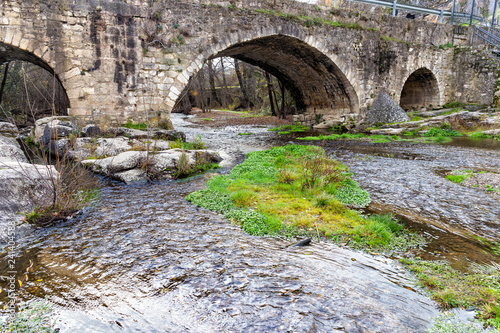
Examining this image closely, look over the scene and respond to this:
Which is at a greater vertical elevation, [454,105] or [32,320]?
[454,105]

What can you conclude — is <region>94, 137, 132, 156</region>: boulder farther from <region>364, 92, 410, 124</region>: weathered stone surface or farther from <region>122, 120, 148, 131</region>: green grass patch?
<region>364, 92, 410, 124</region>: weathered stone surface

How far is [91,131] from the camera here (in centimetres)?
964

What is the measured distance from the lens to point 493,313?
2500 mm

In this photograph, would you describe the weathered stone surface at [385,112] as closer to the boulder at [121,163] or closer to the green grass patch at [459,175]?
the green grass patch at [459,175]

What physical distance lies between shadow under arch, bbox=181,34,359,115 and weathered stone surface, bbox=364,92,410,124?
0.87m

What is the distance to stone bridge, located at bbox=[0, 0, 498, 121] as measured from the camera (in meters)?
10.1

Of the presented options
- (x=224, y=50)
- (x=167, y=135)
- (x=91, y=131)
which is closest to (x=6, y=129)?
(x=91, y=131)

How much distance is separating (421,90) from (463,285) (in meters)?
19.8

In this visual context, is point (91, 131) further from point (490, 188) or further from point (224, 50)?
point (490, 188)

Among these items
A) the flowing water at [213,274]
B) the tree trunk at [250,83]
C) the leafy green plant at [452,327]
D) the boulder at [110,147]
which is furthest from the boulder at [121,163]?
the tree trunk at [250,83]

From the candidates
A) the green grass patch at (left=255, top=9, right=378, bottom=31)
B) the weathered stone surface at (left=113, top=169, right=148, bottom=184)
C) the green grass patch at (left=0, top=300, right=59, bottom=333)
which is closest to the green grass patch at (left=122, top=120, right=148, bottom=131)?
the weathered stone surface at (left=113, top=169, right=148, bottom=184)

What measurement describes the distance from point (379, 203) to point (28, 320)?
4.78m

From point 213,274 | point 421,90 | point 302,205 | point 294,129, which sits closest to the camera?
point 213,274

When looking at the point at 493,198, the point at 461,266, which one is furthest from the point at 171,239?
the point at 493,198
